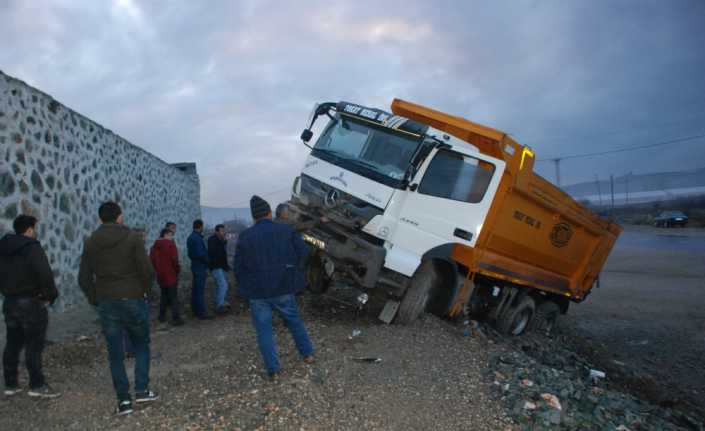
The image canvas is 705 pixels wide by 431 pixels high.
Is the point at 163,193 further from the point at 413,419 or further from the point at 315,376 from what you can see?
the point at 413,419

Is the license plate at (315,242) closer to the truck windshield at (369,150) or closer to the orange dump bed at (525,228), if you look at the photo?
the truck windshield at (369,150)

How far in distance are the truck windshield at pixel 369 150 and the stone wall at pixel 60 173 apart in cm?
353

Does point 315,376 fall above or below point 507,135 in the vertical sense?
below

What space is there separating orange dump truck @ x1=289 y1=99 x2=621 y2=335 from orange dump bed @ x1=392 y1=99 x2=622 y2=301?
2cm

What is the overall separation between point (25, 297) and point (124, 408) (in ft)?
4.14

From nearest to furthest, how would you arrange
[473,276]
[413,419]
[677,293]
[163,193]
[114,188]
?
[413,419] < [473,276] < [114,188] < [163,193] < [677,293]

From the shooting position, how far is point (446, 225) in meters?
6.21

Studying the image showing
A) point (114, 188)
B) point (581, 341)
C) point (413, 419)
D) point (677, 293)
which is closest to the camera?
point (413, 419)

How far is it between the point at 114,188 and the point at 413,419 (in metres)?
6.88

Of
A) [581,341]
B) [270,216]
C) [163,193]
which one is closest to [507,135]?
[270,216]

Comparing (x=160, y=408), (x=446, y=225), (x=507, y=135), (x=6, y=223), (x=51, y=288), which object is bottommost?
(x=160, y=408)

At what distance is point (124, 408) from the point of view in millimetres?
3785

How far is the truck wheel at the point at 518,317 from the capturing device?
794cm

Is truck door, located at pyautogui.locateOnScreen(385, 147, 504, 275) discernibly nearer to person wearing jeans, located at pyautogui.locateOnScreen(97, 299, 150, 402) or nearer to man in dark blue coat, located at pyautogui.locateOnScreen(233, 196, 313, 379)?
man in dark blue coat, located at pyautogui.locateOnScreen(233, 196, 313, 379)
